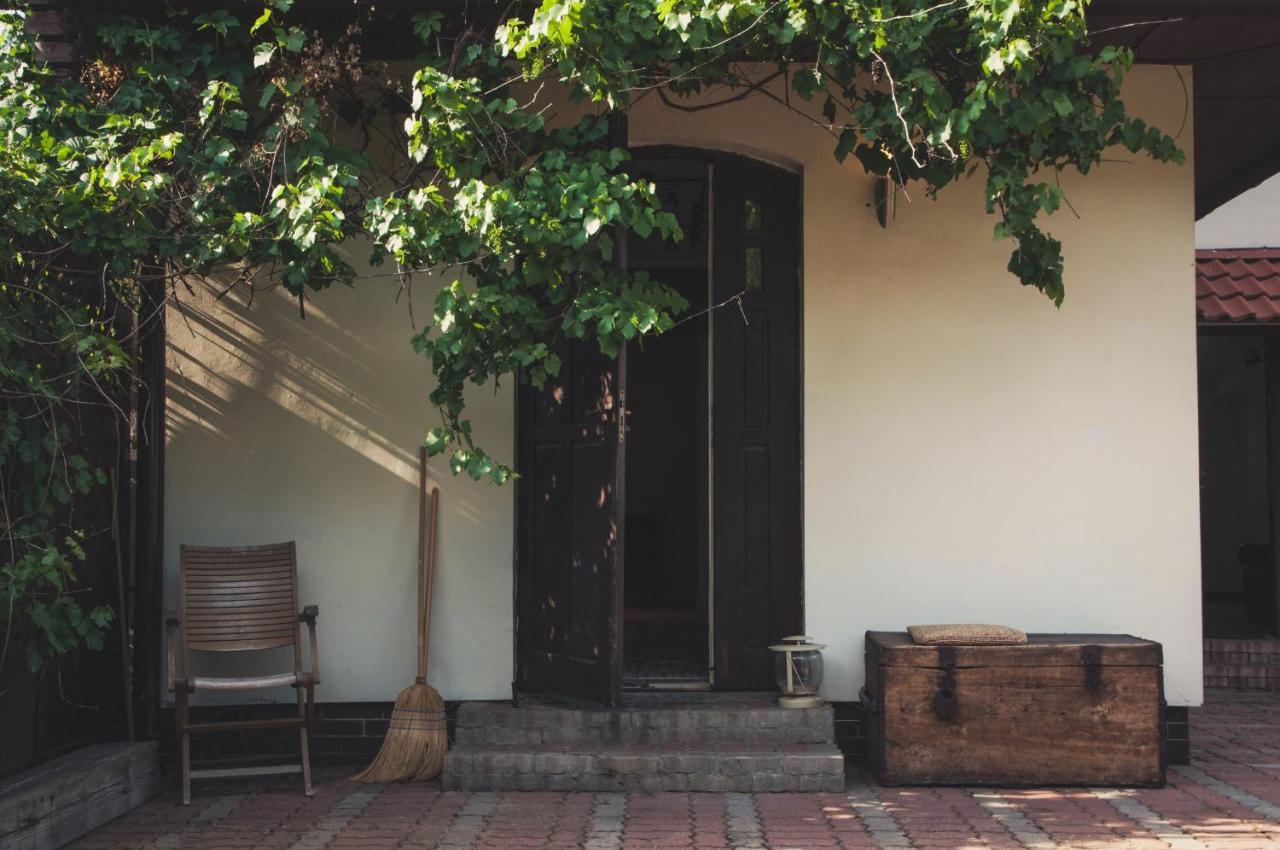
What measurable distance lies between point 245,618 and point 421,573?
0.84m

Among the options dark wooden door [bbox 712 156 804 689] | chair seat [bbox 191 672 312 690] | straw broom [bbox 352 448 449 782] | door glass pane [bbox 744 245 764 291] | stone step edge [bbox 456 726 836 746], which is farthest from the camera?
door glass pane [bbox 744 245 764 291]

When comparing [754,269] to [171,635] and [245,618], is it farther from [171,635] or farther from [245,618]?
[171,635]

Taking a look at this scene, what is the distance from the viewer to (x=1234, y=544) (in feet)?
39.2

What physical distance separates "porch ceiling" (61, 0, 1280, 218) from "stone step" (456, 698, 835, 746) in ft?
10.3

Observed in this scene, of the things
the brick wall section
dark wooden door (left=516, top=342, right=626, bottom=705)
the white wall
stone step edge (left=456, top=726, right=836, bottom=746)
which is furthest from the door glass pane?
the white wall

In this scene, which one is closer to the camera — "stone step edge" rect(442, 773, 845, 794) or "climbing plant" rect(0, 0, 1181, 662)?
"climbing plant" rect(0, 0, 1181, 662)

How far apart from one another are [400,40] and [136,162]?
1.70 m

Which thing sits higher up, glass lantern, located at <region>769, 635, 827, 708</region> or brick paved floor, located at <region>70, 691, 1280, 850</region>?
glass lantern, located at <region>769, 635, 827, 708</region>

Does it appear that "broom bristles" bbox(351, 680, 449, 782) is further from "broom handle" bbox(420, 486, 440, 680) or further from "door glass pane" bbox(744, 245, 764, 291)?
"door glass pane" bbox(744, 245, 764, 291)

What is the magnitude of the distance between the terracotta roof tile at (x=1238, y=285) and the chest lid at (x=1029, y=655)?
3.76m

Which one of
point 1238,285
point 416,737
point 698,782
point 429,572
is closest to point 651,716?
point 698,782

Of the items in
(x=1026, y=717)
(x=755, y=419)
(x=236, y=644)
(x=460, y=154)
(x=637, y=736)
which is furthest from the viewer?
(x=755, y=419)

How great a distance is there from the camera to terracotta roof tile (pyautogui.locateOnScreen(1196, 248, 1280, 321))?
345 inches

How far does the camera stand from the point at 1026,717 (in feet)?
19.1
